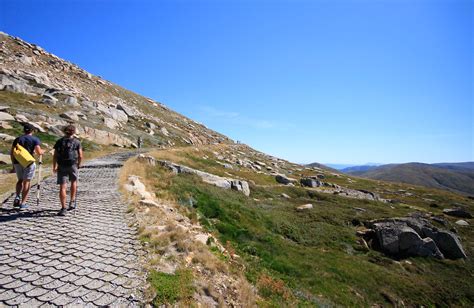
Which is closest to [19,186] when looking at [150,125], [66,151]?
[66,151]

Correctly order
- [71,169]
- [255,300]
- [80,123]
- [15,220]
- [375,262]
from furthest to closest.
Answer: [80,123]
[375,262]
[71,169]
[15,220]
[255,300]

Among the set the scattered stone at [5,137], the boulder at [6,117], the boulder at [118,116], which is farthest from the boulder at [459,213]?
the boulder at [6,117]

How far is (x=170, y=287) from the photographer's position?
21.7 feet

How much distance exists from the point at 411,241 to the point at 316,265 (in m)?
13.6

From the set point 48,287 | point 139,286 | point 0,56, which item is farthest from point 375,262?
point 0,56

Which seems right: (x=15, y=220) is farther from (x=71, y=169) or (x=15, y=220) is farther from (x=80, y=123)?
(x=80, y=123)

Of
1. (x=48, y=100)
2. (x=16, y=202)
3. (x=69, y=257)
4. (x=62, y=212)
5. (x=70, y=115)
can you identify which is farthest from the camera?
(x=48, y=100)

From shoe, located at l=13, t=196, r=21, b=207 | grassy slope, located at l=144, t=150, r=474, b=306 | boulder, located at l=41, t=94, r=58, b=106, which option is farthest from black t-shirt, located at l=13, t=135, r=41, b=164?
boulder, located at l=41, t=94, r=58, b=106

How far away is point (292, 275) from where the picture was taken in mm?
15055

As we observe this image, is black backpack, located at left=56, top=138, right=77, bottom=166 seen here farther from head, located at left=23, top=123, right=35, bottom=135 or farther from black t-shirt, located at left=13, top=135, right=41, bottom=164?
black t-shirt, located at left=13, top=135, right=41, bottom=164

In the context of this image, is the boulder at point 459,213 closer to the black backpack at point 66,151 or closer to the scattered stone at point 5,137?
the black backpack at point 66,151

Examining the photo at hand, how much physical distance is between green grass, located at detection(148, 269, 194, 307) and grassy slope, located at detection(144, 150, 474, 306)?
3466 millimetres

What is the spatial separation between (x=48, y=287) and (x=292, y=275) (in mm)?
12319

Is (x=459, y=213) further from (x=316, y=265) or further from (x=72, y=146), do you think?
(x=72, y=146)
